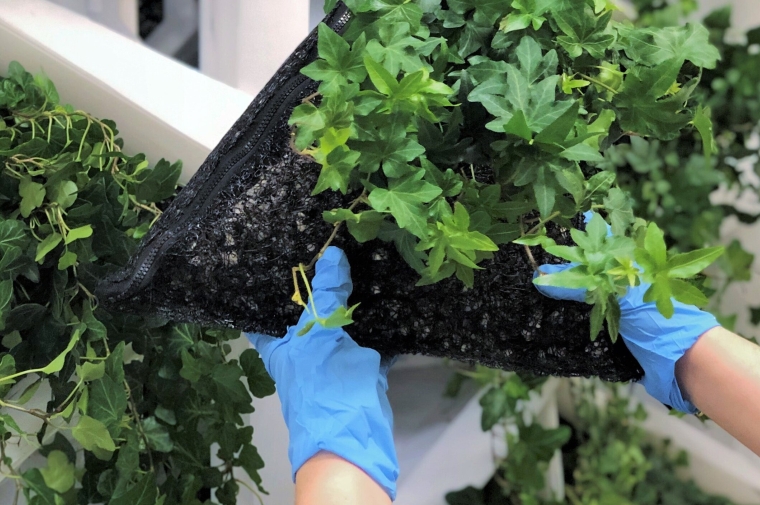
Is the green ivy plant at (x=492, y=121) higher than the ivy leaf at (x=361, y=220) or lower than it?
higher

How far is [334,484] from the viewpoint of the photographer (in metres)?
0.45

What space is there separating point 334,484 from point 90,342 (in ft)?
1.08

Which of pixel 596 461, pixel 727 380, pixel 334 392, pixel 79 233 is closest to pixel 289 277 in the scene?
pixel 334 392

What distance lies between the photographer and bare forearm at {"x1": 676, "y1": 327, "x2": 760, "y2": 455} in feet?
1.70

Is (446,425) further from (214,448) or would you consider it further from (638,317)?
(638,317)

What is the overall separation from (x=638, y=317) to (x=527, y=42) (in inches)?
13.3

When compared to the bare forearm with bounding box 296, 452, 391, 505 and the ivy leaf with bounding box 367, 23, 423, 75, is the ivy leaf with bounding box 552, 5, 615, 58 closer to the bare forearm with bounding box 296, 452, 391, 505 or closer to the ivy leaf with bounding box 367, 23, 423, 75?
the ivy leaf with bounding box 367, 23, 423, 75

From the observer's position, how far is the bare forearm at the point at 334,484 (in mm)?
436

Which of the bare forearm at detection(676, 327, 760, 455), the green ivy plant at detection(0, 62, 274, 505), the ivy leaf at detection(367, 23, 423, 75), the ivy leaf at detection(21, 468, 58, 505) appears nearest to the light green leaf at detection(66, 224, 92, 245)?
the green ivy plant at detection(0, 62, 274, 505)

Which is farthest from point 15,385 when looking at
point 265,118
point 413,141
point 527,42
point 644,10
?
point 644,10

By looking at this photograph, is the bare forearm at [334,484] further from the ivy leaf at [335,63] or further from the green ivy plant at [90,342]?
the ivy leaf at [335,63]

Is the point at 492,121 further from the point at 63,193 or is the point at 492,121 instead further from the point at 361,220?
the point at 63,193

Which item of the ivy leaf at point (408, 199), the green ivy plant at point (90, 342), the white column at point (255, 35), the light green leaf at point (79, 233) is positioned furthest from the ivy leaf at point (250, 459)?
the white column at point (255, 35)

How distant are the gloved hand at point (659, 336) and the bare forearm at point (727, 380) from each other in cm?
1
